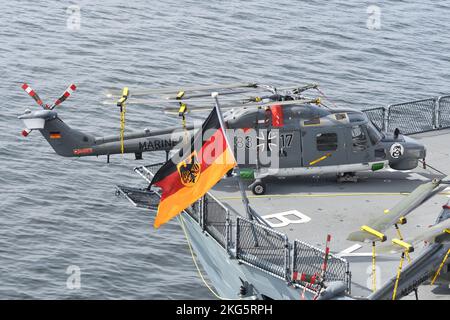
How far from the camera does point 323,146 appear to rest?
34.2 m

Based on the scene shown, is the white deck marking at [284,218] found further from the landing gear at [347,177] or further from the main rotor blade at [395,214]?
the main rotor blade at [395,214]

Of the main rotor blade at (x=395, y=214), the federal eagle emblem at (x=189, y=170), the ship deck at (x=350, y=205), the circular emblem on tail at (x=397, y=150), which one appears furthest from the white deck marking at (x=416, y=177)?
the federal eagle emblem at (x=189, y=170)

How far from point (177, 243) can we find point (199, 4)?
37947 mm

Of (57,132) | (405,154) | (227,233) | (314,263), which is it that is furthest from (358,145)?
(57,132)

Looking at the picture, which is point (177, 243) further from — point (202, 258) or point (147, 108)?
point (147, 108)

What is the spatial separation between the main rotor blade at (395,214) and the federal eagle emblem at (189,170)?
5119 mm

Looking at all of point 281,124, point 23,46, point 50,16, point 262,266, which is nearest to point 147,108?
point 23,46

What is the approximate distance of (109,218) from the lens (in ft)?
152

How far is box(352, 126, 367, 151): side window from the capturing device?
1357 inches

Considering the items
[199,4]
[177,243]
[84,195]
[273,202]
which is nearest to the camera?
[273,202]

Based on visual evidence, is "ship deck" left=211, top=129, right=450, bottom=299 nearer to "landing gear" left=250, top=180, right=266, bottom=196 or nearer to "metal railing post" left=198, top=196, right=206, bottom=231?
"landing gear" left=250, top=180, right=266, bottom=196

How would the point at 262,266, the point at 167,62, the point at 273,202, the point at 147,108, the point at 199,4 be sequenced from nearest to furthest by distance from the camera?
the point at 262,266 → the point at 273,202 → the point at 147,108 → the point at 167,62 → the point at 199,4

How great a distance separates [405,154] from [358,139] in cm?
176

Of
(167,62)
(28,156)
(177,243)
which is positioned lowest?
(177,243)
